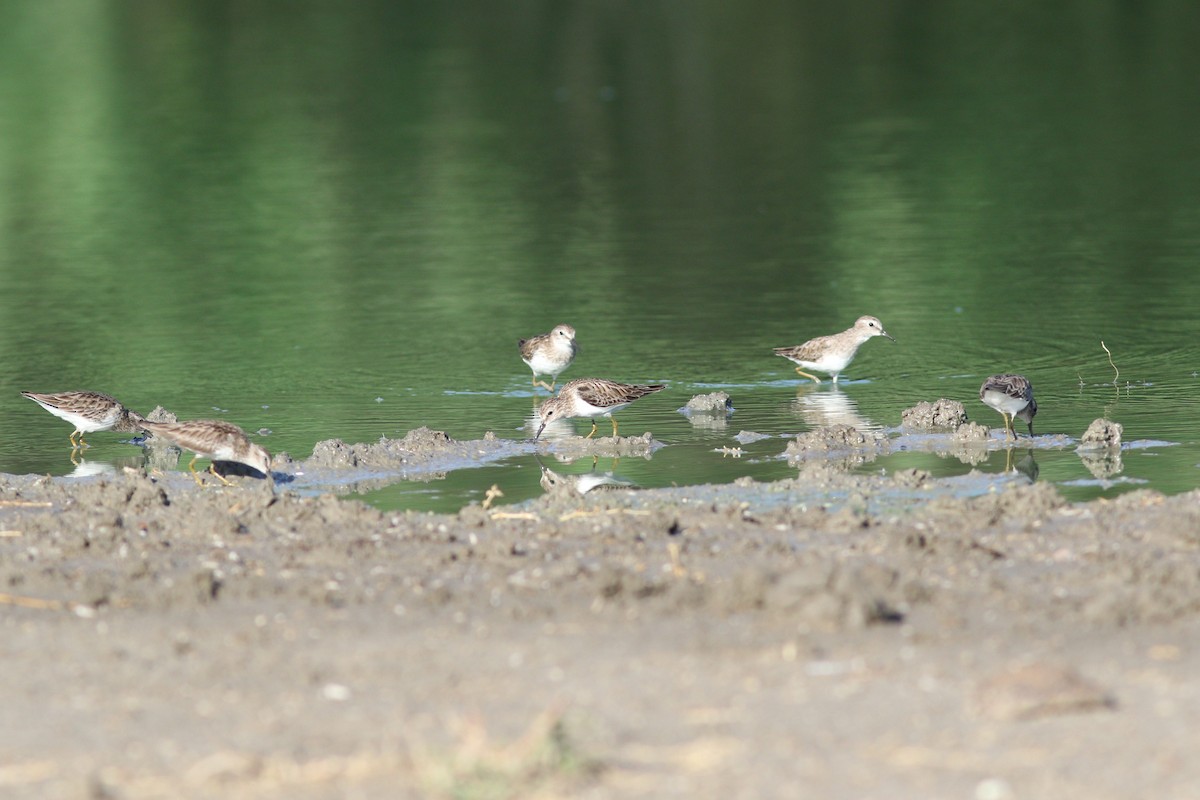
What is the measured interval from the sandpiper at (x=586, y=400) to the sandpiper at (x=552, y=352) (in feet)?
5.89

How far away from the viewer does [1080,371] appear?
57.2 ft

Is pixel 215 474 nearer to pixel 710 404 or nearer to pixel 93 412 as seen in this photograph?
pixel 93 412

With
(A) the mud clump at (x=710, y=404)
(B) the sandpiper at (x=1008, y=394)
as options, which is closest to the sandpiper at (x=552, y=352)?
(A) the mud clump at (x=710, y=404)

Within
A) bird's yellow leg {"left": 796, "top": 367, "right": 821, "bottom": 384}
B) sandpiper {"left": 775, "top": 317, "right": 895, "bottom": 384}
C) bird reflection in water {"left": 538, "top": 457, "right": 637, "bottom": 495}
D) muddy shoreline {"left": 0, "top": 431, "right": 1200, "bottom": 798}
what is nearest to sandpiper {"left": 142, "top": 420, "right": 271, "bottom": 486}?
muddy shoreline {"left": 0, "top": 431, "right": 1200, "bottom": 798}

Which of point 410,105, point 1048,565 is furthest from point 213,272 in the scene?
point 410,105

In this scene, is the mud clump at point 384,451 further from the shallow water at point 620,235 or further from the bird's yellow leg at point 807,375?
the bird's yellow leg at point 807,375

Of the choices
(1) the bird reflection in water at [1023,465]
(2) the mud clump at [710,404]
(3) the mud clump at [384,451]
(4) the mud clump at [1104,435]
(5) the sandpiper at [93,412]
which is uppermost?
(5) the sandpiper at [93,412]

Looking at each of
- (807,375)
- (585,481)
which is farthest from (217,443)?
(807,375)

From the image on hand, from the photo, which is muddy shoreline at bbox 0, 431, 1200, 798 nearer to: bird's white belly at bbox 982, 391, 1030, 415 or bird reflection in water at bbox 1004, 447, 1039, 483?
bird reflection in water at bbox 1004, 447, 1039, 483

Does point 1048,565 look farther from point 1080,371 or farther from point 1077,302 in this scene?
point 1077,302

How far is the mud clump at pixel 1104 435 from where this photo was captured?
13820mm

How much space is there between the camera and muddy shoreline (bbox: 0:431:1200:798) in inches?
277

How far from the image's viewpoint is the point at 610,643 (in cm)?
875

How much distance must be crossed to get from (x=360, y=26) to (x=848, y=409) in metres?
55.0
